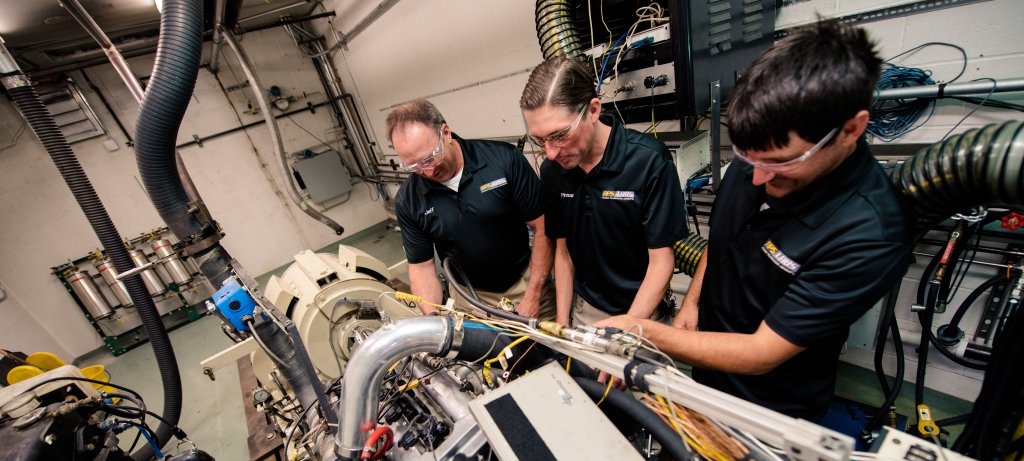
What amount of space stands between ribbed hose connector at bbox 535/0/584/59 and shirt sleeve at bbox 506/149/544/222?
53 cm

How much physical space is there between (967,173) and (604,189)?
31.9 inches

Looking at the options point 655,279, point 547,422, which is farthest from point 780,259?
point 547,422

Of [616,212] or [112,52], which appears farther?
[112,52]

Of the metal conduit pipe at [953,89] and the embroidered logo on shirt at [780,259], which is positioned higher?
the metal conduit pipe at [953,89]

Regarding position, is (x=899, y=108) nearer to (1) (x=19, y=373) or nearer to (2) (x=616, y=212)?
(2) (x=616, y=212)

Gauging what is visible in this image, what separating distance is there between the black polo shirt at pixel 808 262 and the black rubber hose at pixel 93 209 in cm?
256

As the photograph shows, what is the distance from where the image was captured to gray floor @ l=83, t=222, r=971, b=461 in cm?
189

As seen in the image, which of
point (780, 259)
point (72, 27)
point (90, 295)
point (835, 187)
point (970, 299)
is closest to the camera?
point (835, 187)

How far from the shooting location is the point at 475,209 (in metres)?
1.64

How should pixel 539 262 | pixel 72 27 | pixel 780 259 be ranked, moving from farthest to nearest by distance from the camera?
pixel 72 27, pixel 539 262, pixel 780 259

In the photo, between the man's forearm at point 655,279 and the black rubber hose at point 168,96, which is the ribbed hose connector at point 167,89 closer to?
the black rubber hose at point 168,96

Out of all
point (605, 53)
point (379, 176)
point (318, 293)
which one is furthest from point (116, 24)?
point (605, 53)

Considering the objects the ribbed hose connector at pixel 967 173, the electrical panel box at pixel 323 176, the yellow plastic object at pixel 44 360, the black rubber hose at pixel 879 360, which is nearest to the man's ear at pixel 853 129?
the ribbed hose connector at pixel 967 173

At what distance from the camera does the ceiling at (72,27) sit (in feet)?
8.50
